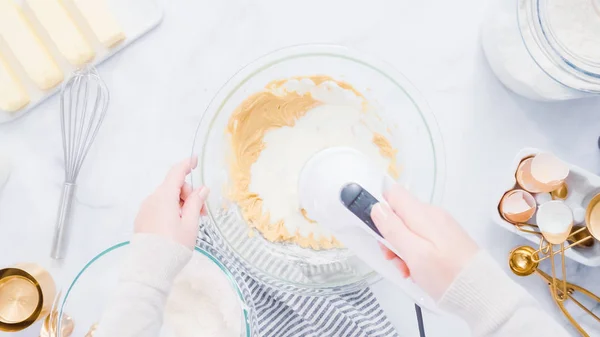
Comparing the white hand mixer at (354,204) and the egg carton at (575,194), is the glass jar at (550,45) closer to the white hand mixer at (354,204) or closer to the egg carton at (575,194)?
the egg carton at (575,194)

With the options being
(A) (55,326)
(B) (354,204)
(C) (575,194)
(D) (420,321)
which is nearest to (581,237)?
(C) (575,194)

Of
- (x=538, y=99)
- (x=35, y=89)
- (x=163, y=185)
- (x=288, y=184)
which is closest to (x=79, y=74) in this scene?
(x=35, y=89)

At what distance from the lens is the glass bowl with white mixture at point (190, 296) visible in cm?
72

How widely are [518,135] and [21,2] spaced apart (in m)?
0.67

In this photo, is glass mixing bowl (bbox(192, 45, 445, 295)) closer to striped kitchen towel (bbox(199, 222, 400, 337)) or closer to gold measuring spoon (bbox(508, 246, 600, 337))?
striped kitchen towel (bbox(199, 222, 400, 337))

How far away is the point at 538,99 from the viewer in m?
0.79

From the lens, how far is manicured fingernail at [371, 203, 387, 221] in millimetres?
596

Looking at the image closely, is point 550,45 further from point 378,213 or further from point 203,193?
point 203,193

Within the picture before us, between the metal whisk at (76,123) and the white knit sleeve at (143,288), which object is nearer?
the white knit sleeve at (143,288)

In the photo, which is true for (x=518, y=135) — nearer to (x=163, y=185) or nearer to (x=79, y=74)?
(x=163, y=185)

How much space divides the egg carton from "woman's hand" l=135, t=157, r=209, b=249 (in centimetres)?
Result: 37

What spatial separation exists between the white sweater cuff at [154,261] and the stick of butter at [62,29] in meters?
0.27

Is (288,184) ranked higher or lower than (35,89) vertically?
lower

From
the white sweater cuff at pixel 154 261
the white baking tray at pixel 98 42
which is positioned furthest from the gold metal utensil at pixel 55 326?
the white baking tray at pixel 98 42
